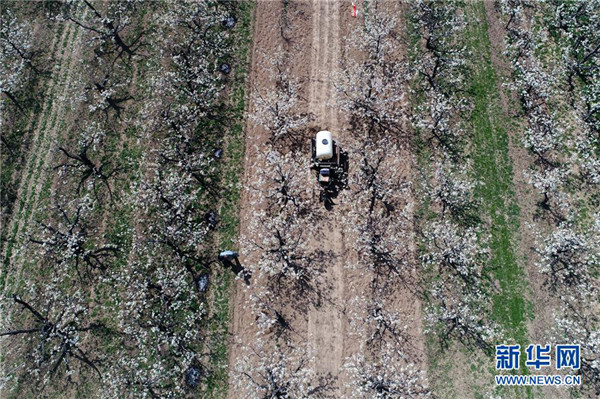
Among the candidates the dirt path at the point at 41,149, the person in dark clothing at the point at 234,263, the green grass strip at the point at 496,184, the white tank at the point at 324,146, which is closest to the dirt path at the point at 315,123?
the person in dark clothing at the point at 234,263

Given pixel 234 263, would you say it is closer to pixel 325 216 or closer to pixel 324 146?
pixel 325 216

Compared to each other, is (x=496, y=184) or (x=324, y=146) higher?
(x=324, y=146)

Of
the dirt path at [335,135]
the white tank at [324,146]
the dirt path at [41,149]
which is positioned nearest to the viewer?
the dirt path at [335,135]

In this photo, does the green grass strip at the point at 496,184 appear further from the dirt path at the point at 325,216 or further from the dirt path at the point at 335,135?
the dirt path at the point at 335,135

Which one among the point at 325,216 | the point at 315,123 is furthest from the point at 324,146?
the point at 325,216

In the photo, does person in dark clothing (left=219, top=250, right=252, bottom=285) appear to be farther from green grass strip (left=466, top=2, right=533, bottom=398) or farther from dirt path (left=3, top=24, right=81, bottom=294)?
green grass strip (left=466, top=2, right=533, bottom=398)

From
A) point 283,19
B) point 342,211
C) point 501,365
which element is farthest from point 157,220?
point 501,365

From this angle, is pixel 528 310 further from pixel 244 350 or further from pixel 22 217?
pixel 22 217

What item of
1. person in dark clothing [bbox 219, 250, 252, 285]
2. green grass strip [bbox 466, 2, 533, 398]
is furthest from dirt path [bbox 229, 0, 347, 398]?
green grass strip [bbox 466, 2, 533, 398]
